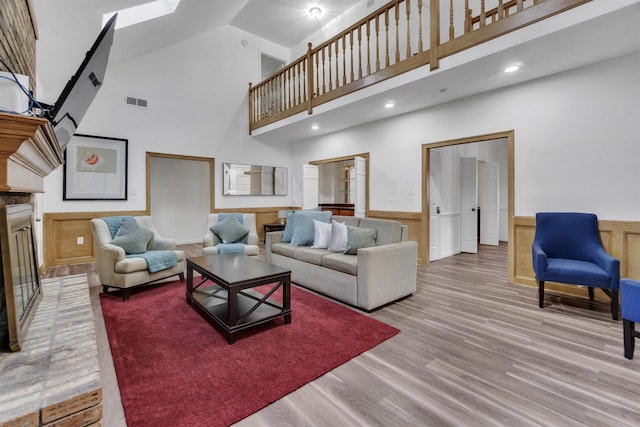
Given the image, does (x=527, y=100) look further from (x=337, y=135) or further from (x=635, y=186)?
(x=337, y=135)

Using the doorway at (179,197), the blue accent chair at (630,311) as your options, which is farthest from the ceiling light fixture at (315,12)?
the blue accent chair at (630,311)

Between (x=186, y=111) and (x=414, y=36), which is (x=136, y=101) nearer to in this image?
(x=186, y=111)

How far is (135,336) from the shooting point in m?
2.30

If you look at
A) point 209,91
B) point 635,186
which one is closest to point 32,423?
point 635,186

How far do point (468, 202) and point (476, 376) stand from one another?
475 cm

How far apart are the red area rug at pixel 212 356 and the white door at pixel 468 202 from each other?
13.3 ft

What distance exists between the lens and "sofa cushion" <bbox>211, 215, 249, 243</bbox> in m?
4.25

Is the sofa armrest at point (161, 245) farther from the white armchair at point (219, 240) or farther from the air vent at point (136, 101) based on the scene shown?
the air vent at point (136, 101)

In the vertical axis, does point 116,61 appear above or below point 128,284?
above

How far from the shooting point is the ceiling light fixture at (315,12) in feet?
19.7

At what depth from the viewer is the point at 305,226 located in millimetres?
3879

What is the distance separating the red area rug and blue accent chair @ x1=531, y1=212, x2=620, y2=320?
1732 mm

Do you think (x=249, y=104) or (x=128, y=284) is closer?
(x=128, y=284)

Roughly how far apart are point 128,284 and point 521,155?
4853 millimetres
